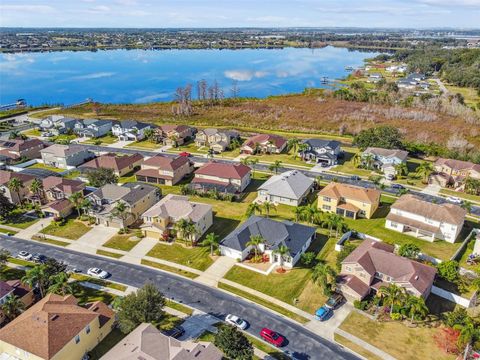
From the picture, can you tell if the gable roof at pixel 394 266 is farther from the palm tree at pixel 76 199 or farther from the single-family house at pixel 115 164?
the single-family house at pixel 115 164

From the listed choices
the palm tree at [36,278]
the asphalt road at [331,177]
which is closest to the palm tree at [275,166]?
the asphalt road at [331,177]

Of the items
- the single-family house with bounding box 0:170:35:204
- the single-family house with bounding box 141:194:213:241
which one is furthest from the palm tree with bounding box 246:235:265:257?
the single-family house with bounding box 0:170:35:204

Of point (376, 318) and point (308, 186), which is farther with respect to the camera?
point (308, 186)

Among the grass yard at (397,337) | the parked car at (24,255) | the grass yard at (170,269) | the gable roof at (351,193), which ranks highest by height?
the gable roof at (351,193)

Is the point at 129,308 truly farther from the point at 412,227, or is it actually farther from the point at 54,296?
the point at 412,227

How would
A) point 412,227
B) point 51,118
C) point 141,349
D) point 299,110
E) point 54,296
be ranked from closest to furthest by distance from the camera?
point 141,349, point 54,296, point 412,227, point 51,118, point 299,110

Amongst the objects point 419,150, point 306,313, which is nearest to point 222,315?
point 306,313

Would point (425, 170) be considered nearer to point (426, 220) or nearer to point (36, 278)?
point (426, 220)
